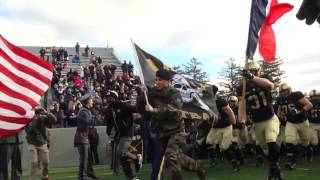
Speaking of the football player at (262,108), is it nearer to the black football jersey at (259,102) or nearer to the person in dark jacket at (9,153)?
the black football jersey at (259,102)

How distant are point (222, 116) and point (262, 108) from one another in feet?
13.1

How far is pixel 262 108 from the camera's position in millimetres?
10633

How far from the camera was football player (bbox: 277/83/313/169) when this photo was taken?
543 inches

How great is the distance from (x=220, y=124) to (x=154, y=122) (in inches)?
228

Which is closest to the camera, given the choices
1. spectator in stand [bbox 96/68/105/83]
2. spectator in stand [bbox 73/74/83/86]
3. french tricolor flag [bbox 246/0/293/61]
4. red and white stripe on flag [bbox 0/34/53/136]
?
red and white stripe on flag [bbox 0/34/53/136]

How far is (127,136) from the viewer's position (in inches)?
500

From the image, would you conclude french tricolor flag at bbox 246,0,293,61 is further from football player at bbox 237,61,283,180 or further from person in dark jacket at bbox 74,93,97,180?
person in dark jacket at bbox 74,93,97,180

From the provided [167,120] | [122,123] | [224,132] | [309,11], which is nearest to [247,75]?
[167,120]

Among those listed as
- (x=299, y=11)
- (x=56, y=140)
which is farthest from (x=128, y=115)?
(x=56, y=140)

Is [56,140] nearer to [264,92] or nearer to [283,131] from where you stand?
[283,131]

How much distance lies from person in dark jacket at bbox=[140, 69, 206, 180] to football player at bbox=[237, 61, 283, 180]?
171 centimetres

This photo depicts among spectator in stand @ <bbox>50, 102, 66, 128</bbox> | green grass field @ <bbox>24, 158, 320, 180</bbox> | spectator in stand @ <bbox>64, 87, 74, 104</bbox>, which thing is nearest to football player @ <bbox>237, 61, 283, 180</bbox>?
green grass field @ <bbox>24, 158, 320, 180</bbox>

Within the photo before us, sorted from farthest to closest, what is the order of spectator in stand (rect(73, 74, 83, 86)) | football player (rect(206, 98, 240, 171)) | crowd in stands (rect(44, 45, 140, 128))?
spectator in stand (rect(73, 74, 83, 86)), crowd in stands (rect(44, 45, 140, 128)), football player (rect(206, 98, 240, 171))

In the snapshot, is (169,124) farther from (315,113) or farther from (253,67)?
(315,113)
